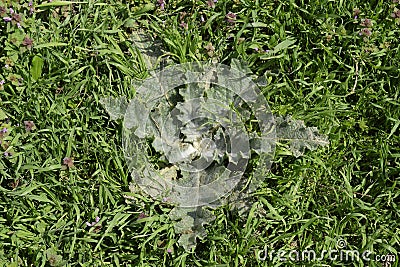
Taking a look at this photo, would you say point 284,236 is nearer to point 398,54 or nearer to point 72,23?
point 398,54

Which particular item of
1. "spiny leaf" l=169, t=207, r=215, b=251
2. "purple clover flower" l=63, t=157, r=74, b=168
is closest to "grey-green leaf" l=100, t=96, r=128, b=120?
"purple clover flower" l=63, t=157, r=74, b=168

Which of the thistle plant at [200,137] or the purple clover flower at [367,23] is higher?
the purple clover flower at [367,23]

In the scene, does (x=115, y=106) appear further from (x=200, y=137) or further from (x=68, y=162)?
(x=200, y=137)

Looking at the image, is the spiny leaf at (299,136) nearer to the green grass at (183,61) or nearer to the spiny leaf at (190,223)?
the green grass at (183,61)

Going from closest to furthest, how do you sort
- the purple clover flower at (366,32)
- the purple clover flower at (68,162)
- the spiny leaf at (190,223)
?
Result: 1. the spiny leaf at (190,223)
2. the purple clover flower at (68,162)
3. the purple clover flower at (366,32)

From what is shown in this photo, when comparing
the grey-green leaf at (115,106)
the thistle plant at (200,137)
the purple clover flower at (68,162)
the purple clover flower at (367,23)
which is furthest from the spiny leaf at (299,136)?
the purple clover flower at (68,162)

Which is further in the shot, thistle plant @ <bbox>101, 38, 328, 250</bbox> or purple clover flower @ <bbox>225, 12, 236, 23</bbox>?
purple clover flower @ <bbox>225, 12, 236, 23</bbox>

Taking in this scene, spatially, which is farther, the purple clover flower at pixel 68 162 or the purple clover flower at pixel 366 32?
the purple clover flower at pixel 366 32

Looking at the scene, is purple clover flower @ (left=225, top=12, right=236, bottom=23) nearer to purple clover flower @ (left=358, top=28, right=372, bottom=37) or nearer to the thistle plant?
the thistle plant
